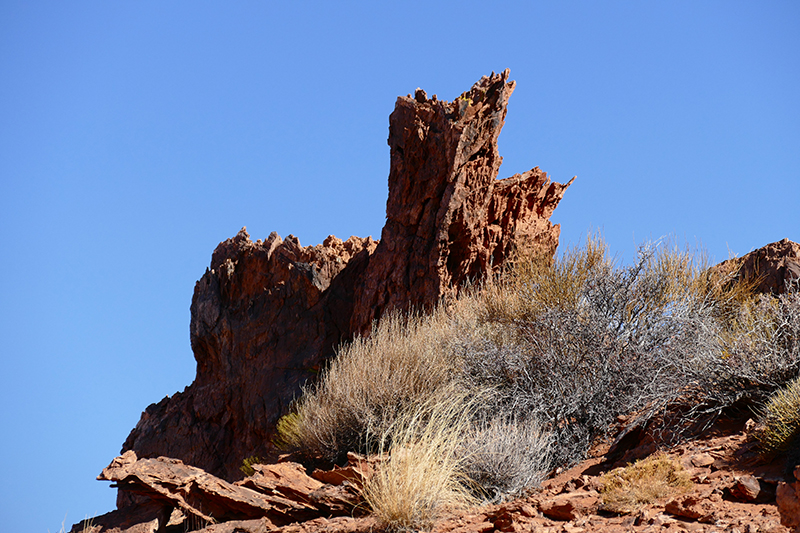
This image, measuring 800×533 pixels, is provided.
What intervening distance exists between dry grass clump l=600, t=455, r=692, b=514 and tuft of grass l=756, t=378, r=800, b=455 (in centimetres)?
78

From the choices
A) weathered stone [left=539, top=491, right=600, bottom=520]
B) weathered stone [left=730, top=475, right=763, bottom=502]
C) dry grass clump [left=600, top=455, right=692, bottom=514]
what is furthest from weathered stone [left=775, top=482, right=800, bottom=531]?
weathered stone [left=539, top=491, right=600, bottom=520]

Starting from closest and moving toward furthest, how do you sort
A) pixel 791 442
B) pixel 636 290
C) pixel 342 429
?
1. pixel 791 442
2. pixel 342 429
3. pixel 636 290

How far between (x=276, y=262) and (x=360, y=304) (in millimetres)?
2822

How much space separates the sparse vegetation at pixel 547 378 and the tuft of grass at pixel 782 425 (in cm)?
71

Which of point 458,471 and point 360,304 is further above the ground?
point 360,304

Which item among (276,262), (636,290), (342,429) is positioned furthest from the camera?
→ (276,262)

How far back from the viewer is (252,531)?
6.03m

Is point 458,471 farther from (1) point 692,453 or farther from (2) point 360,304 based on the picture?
(2) point 360,304

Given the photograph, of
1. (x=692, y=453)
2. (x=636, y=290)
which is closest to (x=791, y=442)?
(x=692, y=453)

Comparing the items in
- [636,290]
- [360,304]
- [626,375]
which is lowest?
[626,375]

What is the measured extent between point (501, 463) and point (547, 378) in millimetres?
2019

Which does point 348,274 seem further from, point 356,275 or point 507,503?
point 507,503

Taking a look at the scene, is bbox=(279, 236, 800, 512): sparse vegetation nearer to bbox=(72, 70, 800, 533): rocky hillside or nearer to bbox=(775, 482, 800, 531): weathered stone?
bbox=(72, 70, 800, 533): rocky hillside

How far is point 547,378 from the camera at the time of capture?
7887 mm
